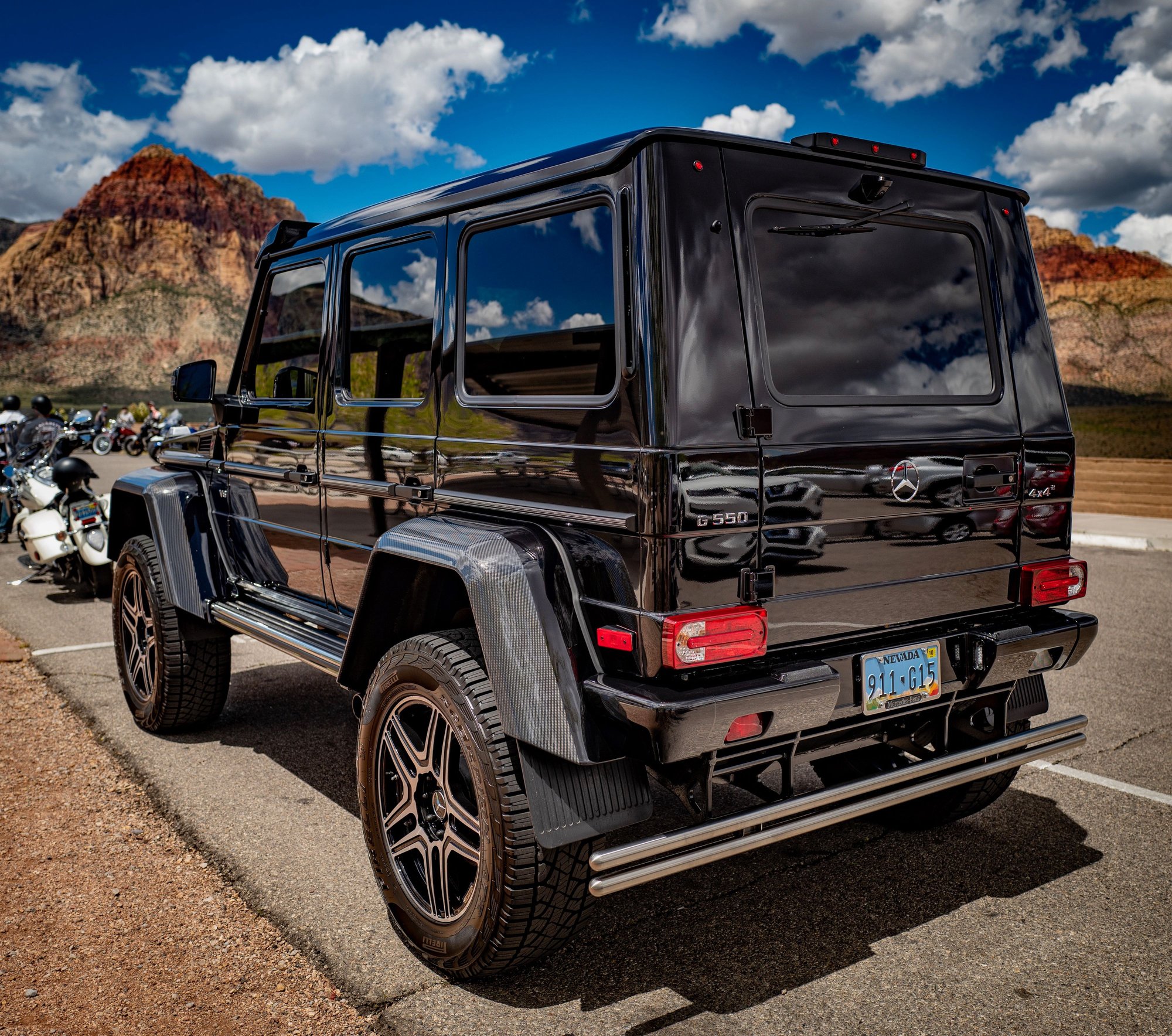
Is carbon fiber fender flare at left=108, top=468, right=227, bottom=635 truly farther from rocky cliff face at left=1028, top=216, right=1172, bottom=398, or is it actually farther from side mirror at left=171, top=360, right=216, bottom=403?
rocky cliff face at left=1028, top=216, right=1172, bottom=398

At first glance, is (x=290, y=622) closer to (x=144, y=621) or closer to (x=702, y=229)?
(x=144, y=621)

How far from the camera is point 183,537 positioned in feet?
15.0

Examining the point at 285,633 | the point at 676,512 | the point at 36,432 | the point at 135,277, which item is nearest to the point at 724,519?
the point at 676,512

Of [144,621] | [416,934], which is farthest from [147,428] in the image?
[416,934]

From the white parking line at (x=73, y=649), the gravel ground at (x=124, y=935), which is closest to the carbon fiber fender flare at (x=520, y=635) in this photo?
the gravel ground at (x=124, y=935)

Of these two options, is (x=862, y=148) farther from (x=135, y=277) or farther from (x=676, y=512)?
(x=135, y=277)

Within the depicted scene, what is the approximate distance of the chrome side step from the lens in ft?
7.88

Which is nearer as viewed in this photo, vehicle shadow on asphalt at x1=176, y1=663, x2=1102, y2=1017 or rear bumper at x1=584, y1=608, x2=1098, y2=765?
rear bumper at x1=584, y1=608, x2=1098, y2=765

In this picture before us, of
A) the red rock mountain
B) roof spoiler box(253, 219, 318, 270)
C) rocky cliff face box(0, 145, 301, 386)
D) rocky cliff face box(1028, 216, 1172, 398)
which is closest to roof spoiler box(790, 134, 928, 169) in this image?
roof spoiler box(253, 219, 318, 270)

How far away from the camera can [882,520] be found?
281 cm

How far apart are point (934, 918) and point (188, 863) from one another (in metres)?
2.60

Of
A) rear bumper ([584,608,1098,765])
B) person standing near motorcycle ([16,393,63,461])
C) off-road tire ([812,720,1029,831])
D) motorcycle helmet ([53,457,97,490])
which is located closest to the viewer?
rear bumper ([584,608,1098,765])

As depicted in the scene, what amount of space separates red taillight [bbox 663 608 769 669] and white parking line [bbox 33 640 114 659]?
5593 mm

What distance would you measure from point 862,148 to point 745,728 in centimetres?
173
